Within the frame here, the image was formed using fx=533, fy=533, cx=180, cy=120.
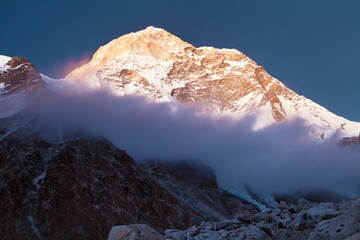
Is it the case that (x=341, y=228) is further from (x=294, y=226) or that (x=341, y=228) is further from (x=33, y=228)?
(x=33, y=228)

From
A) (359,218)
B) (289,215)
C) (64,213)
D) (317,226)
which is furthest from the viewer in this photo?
(64,213)

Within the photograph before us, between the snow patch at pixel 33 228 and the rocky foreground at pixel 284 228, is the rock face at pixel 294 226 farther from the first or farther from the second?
the snow patch at pixel 33 228

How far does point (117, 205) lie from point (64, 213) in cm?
2513

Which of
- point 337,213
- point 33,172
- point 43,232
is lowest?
point 43,232

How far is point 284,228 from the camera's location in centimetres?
3625

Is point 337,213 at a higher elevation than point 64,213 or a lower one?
higher

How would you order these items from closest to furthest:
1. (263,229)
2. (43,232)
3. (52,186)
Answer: (263,229) < (43,232) < (52,186)

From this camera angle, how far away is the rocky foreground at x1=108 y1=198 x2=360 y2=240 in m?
29.6

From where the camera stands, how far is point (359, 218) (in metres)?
28.9

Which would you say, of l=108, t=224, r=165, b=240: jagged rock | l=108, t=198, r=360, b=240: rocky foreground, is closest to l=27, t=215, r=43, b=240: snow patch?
l=108, t=198, r=360, b=240: rocky foreground

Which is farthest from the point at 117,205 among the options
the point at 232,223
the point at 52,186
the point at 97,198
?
the point at 232,223

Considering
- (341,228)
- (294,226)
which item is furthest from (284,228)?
(341,228)

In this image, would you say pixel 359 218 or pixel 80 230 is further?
pixel 80 230

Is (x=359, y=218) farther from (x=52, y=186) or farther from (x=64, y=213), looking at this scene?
(x=52, y=186)
